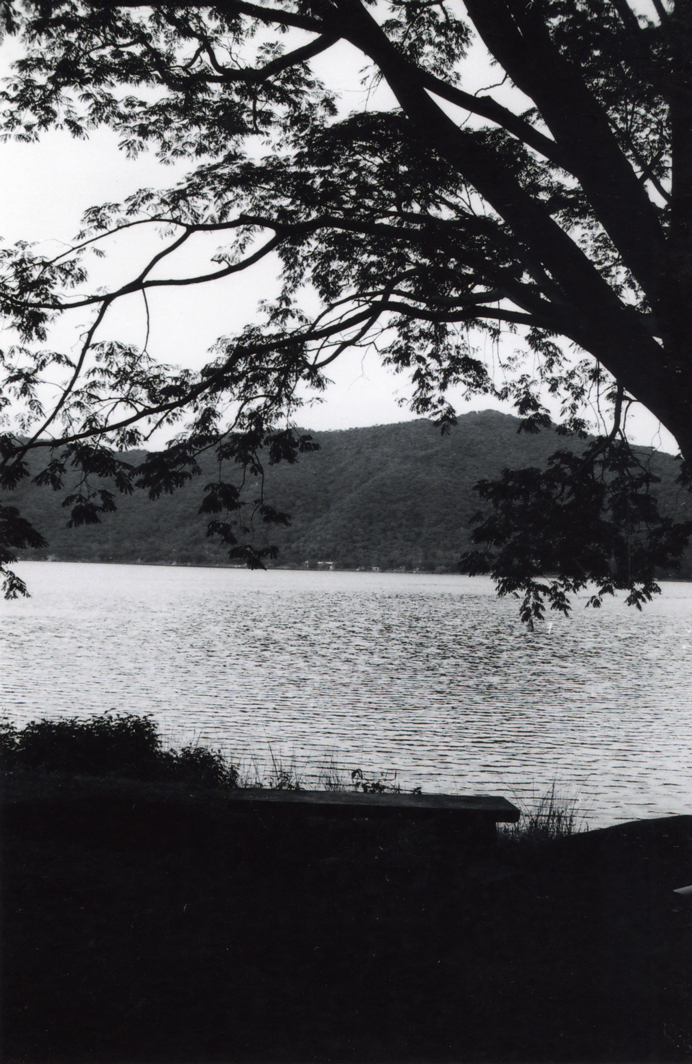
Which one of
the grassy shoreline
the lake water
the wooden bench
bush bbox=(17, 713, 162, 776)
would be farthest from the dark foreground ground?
the lake water

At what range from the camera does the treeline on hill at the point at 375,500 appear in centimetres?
7769

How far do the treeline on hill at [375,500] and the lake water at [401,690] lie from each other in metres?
9.39

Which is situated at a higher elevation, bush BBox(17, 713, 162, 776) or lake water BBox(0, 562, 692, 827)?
bush BBox(17, 713, 162, 776)

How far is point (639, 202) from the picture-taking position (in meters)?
7.39

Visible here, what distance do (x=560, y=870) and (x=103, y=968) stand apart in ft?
8.68

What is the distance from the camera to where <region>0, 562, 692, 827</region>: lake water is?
2002cm

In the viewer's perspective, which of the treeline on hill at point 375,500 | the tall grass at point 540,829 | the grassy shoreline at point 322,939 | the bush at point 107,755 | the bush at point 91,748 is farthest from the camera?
the treeline on hill at point 375,500

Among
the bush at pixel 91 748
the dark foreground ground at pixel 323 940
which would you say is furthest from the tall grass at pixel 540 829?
the bush at pixel 91 748

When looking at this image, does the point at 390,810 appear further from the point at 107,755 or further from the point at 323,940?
the point at 107,755

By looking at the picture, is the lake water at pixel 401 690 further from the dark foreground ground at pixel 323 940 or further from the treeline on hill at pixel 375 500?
the treeline on hill at pixel 375 500

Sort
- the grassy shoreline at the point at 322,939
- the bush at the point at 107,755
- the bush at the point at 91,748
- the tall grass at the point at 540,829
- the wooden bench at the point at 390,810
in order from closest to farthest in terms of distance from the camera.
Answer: the grassy shoreline at the point at 322,939, the wooden bench at the point at 390,810, the tall grass at the point at 540,829, the bush at the point at 107,755, the bush at the point at 91,748

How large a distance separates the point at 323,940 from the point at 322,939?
13mm

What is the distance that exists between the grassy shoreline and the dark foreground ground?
0.01 m

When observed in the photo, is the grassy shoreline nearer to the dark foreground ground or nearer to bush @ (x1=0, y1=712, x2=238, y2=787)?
the dark foreground ground
